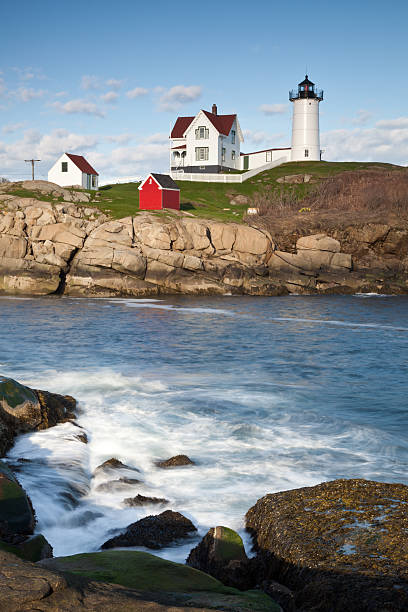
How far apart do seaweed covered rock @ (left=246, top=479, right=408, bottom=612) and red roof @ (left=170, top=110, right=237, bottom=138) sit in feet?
257

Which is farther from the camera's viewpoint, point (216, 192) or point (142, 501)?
point (216, 192)

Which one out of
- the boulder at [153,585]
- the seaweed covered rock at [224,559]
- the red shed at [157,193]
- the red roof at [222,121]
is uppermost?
the red roof at [222,121]

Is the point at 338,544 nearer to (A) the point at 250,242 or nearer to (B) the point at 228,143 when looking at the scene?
(A) the point at 250,242

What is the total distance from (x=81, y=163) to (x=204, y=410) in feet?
197

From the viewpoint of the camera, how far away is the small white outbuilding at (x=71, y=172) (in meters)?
67.4

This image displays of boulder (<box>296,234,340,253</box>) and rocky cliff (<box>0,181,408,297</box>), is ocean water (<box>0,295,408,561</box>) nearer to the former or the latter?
rocky cliff (<box>0,181,408,297</box>)

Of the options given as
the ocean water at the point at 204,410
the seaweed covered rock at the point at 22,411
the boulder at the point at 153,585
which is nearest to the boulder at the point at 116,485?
the ocean water at the point at 204,410

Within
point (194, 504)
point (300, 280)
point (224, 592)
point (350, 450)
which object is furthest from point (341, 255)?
point (224, 592)

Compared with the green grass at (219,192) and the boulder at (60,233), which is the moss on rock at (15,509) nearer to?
the boulder at (60,233)

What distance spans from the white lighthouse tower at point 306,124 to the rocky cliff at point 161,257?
4008 centimetres

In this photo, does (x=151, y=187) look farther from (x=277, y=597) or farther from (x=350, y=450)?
(x=277, y=597)

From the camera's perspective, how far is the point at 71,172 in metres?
67.7

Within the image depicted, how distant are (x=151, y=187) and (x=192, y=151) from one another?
29.9 metres

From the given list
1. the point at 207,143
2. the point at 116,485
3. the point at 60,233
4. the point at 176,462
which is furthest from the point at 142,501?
the point at 207,143
